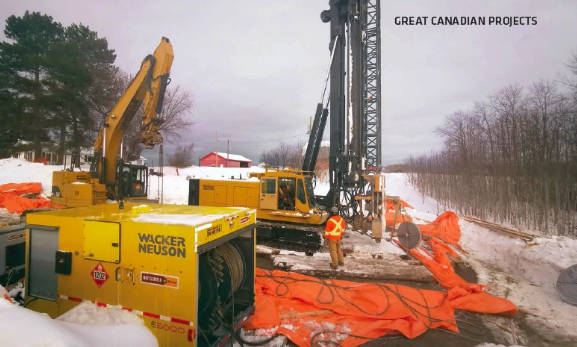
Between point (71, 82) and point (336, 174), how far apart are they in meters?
28.1

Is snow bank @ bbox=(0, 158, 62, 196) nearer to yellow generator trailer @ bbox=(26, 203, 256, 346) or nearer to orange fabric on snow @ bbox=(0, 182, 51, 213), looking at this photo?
orange fabric on snow @ bbox=(0, 182, 51, 213)

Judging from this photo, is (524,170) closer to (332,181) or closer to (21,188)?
(332,181)

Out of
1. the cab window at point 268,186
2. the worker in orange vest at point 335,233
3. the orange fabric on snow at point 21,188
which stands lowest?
the worker in orange vest at point 335,233

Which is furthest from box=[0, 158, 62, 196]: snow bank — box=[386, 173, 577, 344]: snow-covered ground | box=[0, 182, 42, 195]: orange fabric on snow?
box=[386, 173, 577, 344]: snow-covered ground

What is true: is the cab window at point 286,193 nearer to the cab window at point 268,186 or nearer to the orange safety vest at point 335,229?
the cab window at point 268,186

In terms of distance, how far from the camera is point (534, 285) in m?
6.97

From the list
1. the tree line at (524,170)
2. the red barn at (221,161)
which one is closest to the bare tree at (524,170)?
the tree line at (524,170)

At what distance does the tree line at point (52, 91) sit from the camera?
26.2 meters

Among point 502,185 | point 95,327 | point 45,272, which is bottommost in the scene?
point 95,327

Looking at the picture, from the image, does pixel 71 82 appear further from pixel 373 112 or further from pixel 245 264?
pixel 245 264

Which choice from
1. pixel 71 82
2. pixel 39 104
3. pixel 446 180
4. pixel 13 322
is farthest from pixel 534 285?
pixel 39 104

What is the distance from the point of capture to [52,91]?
2588 centimetres

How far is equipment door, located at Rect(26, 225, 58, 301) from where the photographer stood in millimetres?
3389

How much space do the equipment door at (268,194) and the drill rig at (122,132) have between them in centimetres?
499
